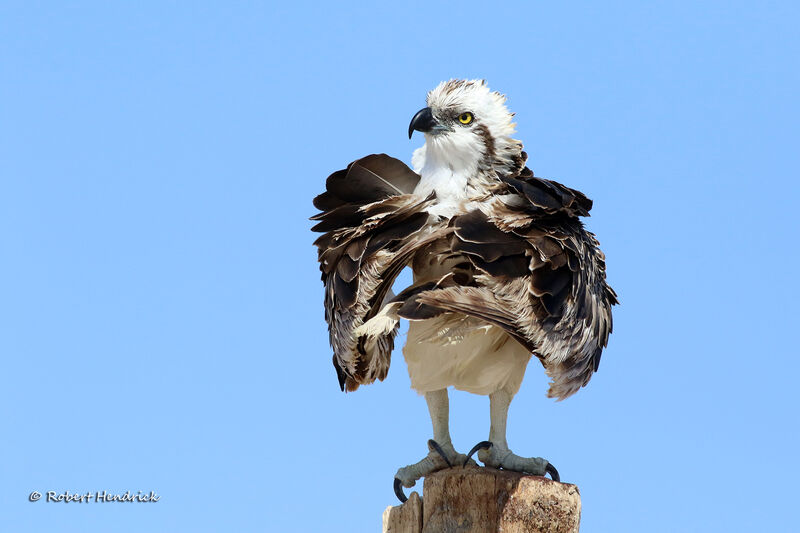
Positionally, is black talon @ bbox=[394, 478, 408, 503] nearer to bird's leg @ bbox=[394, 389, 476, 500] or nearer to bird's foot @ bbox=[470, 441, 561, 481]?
bird's leg @ bbox=[394, 389, 476, 500]

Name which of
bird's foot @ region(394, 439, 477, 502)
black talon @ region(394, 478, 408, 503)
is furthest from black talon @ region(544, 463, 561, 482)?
black talon @ region(394, 478, 408, 503)

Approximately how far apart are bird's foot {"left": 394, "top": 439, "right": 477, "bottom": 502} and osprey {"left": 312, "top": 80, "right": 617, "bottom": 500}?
0.01 m

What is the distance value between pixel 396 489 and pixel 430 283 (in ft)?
6.48

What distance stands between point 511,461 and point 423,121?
2.65 meters

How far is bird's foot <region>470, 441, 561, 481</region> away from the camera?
7.27 metres

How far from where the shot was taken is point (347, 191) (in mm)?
7309

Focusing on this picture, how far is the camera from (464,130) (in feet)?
24.0

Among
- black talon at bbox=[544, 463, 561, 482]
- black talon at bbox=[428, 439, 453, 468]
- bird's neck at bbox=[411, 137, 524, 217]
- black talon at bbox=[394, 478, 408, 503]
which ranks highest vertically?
bird's neck at bbox=[411, 137, 524, 217]

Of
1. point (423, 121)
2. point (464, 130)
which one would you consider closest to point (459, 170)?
point (464, 130)

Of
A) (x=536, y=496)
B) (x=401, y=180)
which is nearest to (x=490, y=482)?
(x=536, y=496)

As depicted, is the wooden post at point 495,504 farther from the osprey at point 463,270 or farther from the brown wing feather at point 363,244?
the brown wing feather at point 363,244

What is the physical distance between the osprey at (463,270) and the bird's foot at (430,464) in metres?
0.01

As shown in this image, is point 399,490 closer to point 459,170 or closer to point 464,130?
point 459,170

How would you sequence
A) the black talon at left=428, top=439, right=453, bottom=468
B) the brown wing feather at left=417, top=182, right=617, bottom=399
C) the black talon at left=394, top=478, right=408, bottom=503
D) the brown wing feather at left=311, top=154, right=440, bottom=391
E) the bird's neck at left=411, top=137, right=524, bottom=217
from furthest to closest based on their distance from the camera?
the black talon at left=394, top=478, right=408, bottom=503, the black talon at left=428, top=439, right=453, bottom=468, the bird's neck at left=411, top=137, right=524, bottom=217, the brown wing feather at left=311, top=154, right=440, bottom=391, the brown wing feather at left=417, top=182, right=617, bottom=399
